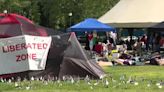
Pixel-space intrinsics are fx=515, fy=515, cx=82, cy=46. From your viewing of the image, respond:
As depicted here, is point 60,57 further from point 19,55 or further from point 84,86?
point 84,86

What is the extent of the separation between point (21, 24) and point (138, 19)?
67.9 feet

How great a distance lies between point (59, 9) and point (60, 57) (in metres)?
46.0

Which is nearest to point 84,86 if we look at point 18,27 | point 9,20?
point 18,27

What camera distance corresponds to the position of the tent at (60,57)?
1575cm

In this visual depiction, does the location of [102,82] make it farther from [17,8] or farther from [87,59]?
[17,8]

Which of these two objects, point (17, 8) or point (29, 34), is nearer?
point (29, 34)

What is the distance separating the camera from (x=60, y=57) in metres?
16.0

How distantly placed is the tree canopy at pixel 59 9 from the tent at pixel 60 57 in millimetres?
41155

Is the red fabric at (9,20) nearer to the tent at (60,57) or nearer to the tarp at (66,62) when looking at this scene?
the tent at (60,57)

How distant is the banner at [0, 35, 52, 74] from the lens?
51.5 ft

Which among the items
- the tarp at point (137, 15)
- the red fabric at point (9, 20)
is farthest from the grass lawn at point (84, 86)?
the tarp at point (137, 15)

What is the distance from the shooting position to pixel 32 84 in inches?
545

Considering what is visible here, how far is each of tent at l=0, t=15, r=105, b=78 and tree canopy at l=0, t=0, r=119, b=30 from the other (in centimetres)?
4115

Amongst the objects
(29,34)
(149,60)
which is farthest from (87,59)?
(149,60)
